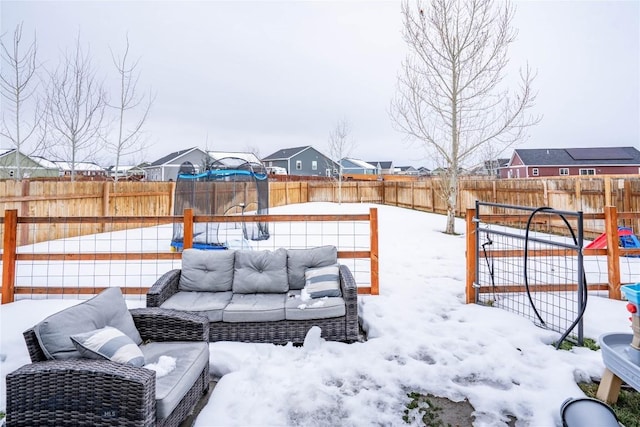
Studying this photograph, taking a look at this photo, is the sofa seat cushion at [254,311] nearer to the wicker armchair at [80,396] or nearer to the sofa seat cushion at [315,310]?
the sofa seat cushion at [315,310]

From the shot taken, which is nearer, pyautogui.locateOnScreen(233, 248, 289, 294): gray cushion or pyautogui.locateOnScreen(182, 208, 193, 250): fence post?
pyautogui.locateOnScreen(233, 248, 289, 294): gray cushion

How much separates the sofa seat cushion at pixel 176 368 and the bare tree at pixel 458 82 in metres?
8.87

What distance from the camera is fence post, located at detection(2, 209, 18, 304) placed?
410cm

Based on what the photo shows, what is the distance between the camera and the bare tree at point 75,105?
932 centimetres

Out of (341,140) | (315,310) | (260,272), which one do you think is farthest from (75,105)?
(341,140)

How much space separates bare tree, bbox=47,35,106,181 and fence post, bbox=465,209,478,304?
1036cm

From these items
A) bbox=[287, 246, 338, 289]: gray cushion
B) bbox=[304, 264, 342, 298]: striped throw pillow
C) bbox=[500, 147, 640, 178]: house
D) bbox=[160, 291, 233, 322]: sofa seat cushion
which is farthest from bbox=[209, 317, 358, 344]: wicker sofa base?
bbox=[500, 147, 640, 178]: house

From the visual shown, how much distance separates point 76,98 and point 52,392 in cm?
1037

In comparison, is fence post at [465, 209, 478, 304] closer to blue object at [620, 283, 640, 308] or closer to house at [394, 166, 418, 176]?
blue object at [620, 283, 640, 308]

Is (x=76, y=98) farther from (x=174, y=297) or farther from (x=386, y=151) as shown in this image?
(x=386, y=151)

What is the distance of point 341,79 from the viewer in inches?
631

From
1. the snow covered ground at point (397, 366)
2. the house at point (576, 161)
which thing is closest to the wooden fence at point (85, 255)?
the snow covered ground at point (397, 366)

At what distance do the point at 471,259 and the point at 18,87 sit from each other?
1023 cm

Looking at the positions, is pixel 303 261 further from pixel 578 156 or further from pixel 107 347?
pixel 578 156
